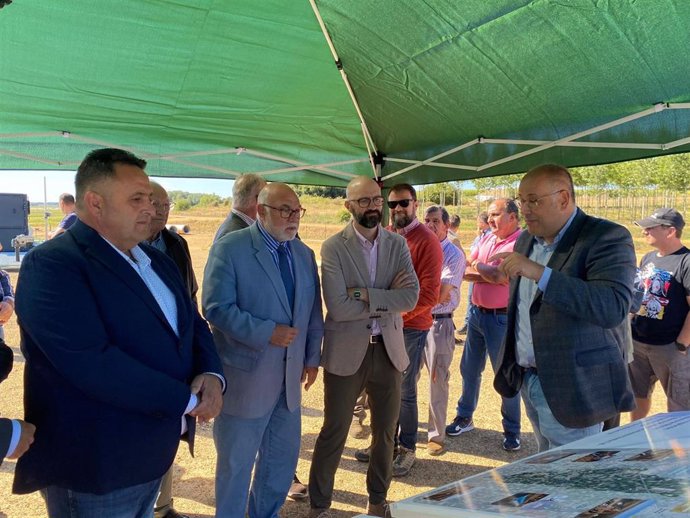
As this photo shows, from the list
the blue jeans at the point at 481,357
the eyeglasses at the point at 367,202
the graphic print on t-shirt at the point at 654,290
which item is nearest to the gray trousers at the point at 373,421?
the eyeglasses at the point at 367,202

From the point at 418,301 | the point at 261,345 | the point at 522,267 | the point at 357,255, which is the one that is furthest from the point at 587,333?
the point at 418,301

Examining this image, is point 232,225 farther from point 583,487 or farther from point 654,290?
point 654,290

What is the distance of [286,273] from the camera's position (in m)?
2.81

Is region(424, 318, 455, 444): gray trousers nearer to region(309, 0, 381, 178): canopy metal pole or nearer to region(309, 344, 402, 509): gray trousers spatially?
region(309, 344, 402, 509): gray trousers

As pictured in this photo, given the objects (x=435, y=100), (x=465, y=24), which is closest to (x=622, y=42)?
(x=465, y=24)

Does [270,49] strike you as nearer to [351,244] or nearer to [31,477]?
[351,244]

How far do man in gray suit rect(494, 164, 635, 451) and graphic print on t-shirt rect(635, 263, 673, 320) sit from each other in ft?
6.01

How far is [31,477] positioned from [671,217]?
13.6 feet

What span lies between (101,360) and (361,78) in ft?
7.94

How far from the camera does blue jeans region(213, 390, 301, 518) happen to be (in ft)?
8.63

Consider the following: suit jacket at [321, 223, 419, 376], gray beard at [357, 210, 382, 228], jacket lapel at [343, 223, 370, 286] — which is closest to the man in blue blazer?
suit jacket at [321, 223, 419, 376]

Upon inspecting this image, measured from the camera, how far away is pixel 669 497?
846 millimetres

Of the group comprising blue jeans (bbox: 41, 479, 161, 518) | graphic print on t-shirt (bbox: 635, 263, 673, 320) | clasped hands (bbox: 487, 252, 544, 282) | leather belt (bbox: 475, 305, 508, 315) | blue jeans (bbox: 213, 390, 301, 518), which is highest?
clasped hands (bbox: 487, 252, 544, 282)

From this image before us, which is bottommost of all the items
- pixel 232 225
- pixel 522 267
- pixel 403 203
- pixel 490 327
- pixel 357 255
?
pixel 490 327
